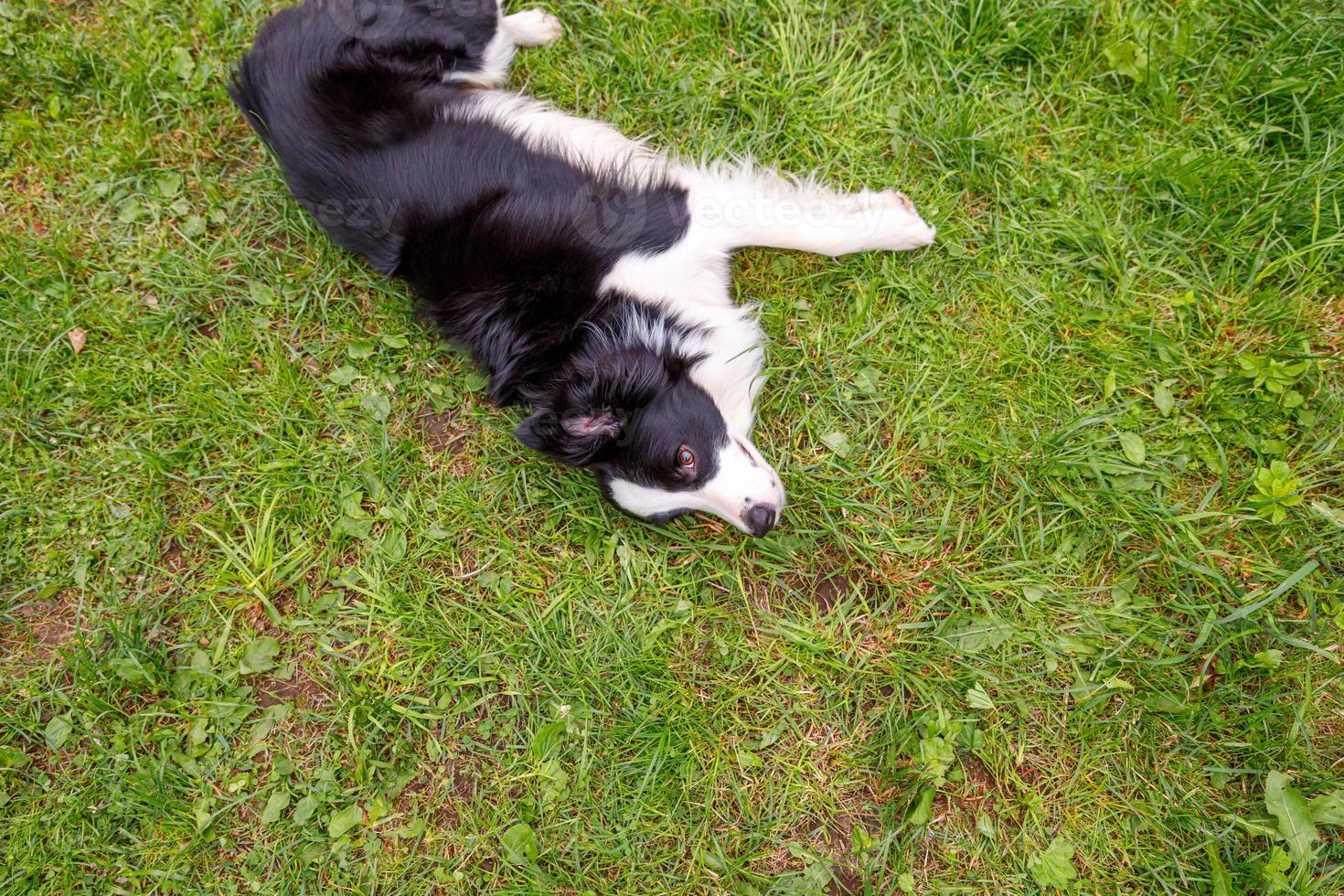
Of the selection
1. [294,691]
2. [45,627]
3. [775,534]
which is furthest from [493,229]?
[45,627]

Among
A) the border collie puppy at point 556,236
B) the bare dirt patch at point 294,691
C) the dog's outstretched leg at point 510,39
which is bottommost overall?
the bare dirt patch at point 294,691

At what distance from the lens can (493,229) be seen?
283 centimetres

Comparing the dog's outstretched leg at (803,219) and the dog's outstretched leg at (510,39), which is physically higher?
the dog's outstretched leg at (510,39)

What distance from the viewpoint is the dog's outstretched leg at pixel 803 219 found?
3.07 m

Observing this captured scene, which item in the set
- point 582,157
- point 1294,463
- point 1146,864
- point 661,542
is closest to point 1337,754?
point 1146,864

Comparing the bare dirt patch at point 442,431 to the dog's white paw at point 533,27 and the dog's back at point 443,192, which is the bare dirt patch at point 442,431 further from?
the dog's white paw at point 533,27

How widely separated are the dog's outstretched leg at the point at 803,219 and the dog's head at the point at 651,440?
0.69 metres

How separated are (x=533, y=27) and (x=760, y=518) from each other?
2.39 m

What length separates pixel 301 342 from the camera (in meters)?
3.32

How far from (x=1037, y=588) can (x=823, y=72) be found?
233cm
